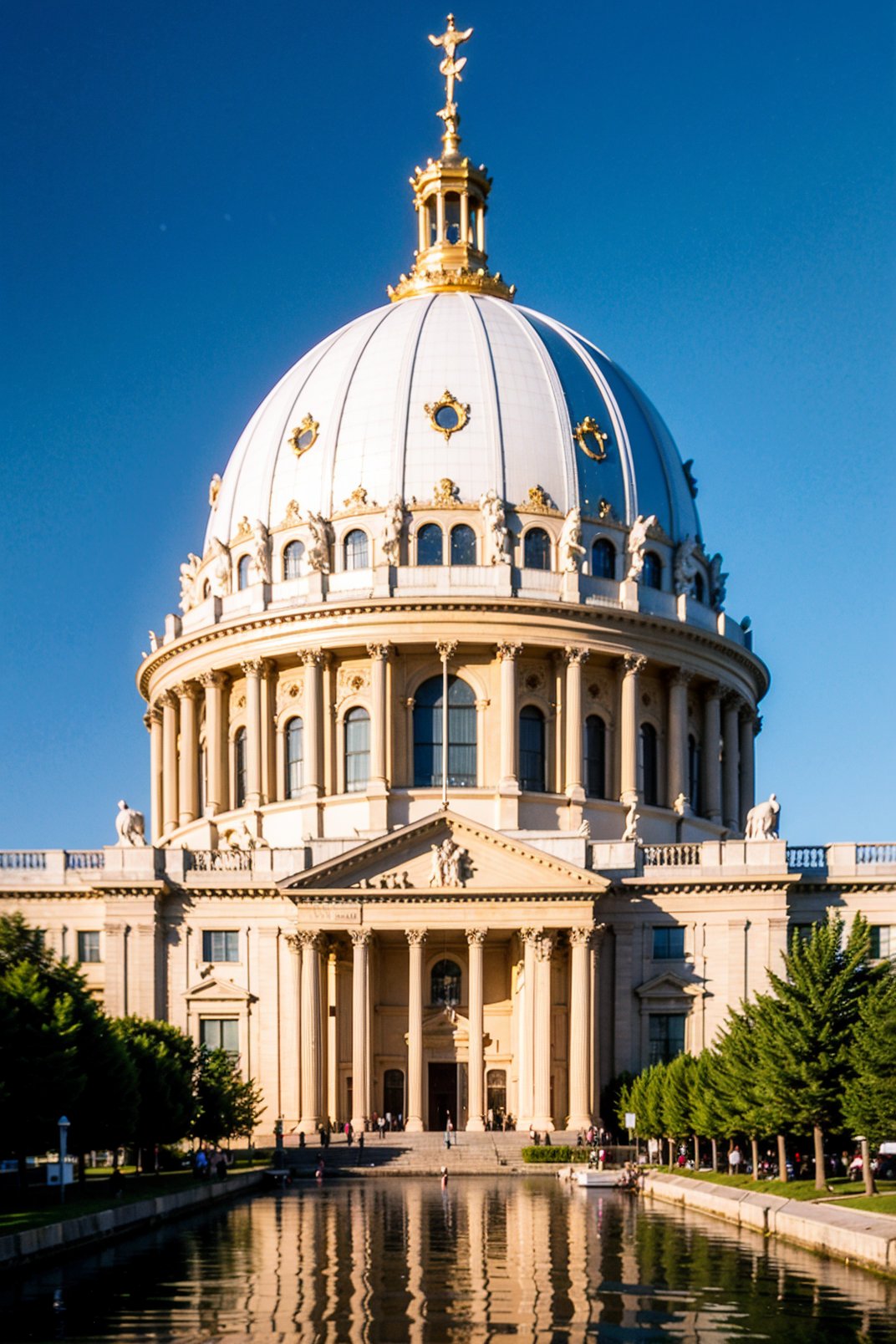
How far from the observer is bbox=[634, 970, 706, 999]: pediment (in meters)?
93.2

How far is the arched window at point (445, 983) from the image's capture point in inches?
3762

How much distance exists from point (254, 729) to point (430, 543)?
13.0 m

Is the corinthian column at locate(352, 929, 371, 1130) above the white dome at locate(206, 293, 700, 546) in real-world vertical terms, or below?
below

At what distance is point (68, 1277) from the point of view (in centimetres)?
3966

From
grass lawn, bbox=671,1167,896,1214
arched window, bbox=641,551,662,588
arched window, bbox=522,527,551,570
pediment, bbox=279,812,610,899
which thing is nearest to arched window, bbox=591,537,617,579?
arched window, bbox=641,551,662,588

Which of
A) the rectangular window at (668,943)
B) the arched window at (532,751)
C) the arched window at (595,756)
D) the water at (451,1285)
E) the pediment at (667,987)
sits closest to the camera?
the water at (451,1285)

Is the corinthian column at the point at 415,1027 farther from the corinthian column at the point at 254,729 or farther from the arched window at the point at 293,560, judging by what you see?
the arched window at the point at 293,560

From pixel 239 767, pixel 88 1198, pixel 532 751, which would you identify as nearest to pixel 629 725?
pixel 532 751

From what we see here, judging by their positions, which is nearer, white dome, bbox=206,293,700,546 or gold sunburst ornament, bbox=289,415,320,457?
white dome, bbox=206,293,700,546

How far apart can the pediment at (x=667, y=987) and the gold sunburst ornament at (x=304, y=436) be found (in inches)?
1337

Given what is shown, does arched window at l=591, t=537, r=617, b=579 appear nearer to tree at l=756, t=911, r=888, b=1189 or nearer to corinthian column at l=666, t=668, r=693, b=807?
corinthian column at l=666, t=668, r=693, b=807

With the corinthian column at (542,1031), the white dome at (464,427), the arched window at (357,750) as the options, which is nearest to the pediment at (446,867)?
the corinthian column at (542,1031)

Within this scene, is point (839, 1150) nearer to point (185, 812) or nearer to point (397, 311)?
point (185, 812)

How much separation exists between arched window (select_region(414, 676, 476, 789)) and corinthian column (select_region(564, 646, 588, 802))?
4.73 m
